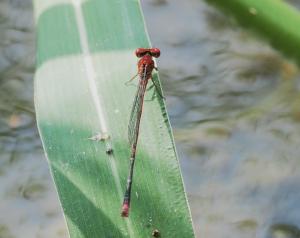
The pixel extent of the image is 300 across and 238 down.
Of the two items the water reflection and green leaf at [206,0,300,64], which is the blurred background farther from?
green leaf at [206,0,300,64]

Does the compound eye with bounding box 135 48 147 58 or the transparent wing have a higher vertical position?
the compound eye with bounding box 135 48 147 58

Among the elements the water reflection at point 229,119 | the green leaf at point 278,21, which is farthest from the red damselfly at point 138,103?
the water reflection at point 229,119

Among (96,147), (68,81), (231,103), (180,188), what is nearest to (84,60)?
(68,81)

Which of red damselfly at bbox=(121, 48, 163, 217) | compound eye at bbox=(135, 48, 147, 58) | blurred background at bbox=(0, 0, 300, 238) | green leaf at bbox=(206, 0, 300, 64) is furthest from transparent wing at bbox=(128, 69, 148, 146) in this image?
blurred background at bbox=(0, 0, 300, 238)

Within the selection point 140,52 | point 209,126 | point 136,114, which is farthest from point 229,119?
point 136,114

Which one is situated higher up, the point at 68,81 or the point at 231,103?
the point at 231,103

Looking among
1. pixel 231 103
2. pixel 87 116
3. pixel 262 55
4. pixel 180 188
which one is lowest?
pixel 180 188

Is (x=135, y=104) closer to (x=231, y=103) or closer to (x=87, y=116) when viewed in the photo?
(x=87, y=116)

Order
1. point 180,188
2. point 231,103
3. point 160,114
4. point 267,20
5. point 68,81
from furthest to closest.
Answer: point 231,103, point 267,20, point 68,81, point 160,114, point 180,188
